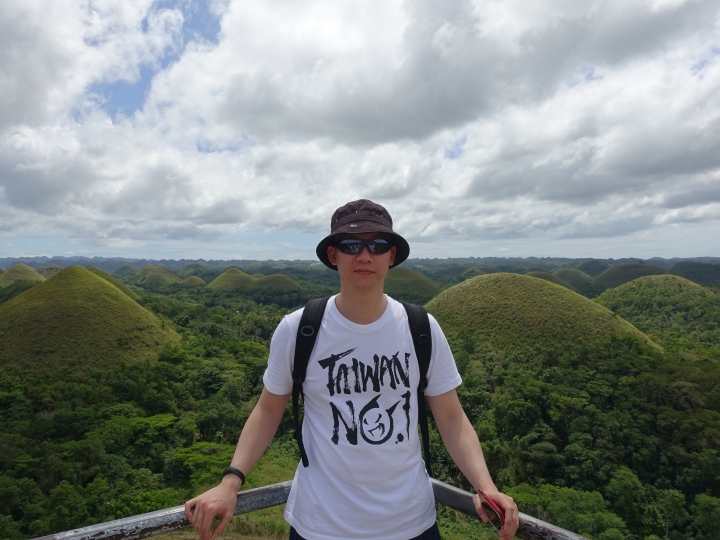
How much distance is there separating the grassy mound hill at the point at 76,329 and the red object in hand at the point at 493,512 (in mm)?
27502

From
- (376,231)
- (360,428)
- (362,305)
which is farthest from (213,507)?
(376,231)

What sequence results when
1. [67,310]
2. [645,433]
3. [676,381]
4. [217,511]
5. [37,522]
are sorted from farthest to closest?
1. [67,310]
2. [676,381]
3. [645,433]
4. [37,522]
5. [217,511]

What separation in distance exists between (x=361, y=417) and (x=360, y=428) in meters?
→ 0.04

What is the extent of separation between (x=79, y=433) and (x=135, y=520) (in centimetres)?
1875

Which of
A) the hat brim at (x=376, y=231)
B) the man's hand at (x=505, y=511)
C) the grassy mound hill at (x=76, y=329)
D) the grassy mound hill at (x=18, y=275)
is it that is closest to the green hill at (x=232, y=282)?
the grassy mound hill at (x=18, y=275)

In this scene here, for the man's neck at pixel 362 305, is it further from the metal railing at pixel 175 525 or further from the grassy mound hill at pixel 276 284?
the grassy mound hill at pixel 276 284

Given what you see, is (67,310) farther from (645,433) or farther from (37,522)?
(645,433)

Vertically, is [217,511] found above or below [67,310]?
above

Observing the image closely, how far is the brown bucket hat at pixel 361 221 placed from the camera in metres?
1.83

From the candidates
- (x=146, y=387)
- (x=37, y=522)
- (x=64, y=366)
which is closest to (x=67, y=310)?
(x=64, y=366)

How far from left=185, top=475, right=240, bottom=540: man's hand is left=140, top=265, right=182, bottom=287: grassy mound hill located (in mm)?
98670

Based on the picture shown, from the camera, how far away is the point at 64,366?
933 inches

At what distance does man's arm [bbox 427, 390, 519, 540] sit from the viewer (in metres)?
1.75

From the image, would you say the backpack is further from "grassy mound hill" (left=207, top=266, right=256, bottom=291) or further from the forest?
"grassy mound hill" (left=207, top=266, right=256, bottom=291)
